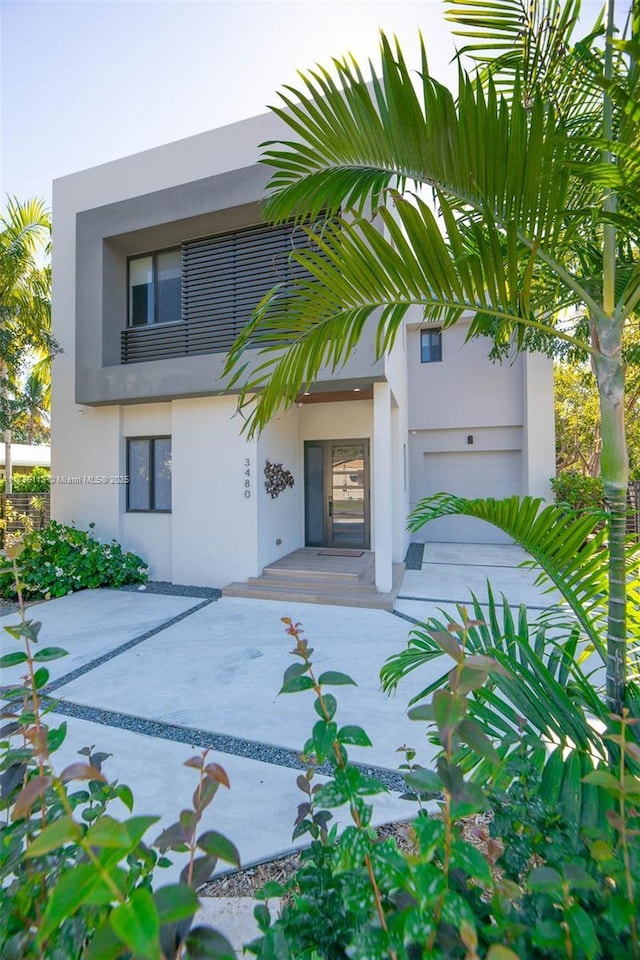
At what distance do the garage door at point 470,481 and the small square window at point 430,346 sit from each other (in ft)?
8.84

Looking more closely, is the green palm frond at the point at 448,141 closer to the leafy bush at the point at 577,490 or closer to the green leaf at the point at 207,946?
the green leaf at the point at 207,946

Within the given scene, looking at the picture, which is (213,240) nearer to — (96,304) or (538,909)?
(96,304)

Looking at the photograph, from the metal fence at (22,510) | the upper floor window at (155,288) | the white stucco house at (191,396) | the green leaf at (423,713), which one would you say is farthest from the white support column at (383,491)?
the metal fence at (22,510)

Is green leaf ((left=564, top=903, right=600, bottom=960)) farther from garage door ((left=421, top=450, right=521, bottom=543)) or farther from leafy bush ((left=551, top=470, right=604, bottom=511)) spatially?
garage door ((left=421, top=450, right=521, bottom=543))

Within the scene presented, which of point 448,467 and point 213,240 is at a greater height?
point 213,240

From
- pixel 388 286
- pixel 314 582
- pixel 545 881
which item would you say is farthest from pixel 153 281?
pixel 545 881

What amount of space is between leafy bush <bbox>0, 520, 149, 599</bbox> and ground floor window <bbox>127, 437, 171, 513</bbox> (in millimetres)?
912

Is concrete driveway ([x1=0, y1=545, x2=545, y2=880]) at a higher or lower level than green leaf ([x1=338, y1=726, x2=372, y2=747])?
lower

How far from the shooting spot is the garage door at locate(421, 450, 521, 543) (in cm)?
1131

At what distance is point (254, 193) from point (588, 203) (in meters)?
5.84

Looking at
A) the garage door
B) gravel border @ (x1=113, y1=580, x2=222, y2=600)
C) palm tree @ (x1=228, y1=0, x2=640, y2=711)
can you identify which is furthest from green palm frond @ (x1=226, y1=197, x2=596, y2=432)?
the garage door

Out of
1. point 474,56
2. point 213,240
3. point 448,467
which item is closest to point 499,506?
point 474,56

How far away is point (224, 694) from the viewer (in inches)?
141

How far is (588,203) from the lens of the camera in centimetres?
187
